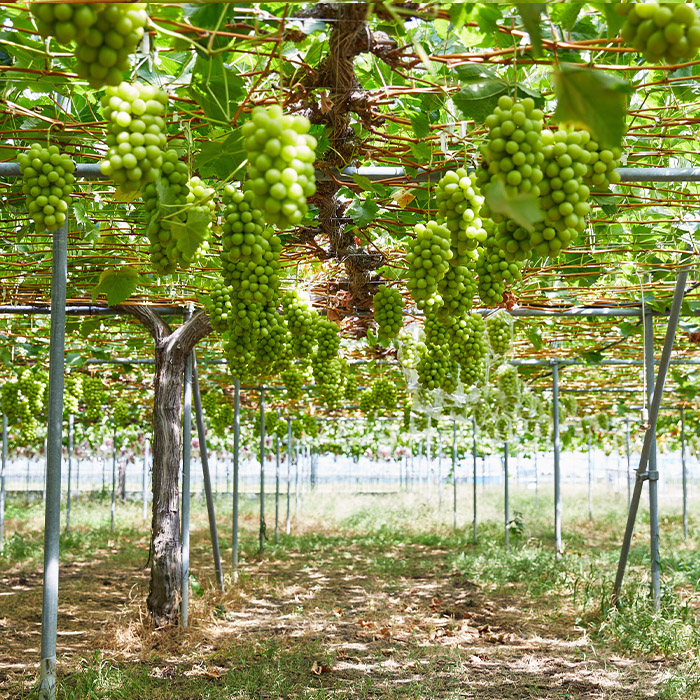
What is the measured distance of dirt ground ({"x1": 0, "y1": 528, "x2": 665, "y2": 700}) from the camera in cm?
437

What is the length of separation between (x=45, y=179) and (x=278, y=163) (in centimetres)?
102

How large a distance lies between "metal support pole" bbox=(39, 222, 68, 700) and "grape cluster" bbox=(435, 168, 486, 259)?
1.64m

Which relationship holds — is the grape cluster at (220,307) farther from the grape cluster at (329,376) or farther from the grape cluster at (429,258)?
the grape cluster at (429,258)

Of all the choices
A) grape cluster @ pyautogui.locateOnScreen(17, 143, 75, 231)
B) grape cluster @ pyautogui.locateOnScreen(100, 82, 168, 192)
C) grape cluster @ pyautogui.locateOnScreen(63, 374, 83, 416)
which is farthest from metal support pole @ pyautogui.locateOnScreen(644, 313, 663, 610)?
grape cluster @ pyautogui.locateOnScreen(63, 374, 83, 416)

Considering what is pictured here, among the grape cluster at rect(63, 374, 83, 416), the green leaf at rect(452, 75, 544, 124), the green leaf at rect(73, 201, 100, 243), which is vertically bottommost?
the grape cluster at rect(63, 374, 83, 416)

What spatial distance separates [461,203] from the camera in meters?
1.91

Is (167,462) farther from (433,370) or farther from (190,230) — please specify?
(190,230)

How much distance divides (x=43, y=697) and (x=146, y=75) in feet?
8.04

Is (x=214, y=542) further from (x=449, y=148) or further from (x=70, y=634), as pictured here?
(x=449, y=148)

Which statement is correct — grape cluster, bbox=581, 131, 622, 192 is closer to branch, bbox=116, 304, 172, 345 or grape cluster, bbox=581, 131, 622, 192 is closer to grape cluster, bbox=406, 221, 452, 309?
grape cluster, bbox=406, 221, 452, 309

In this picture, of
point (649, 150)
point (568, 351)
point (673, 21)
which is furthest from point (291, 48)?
point (568, 351)

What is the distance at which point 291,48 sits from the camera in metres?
2.07

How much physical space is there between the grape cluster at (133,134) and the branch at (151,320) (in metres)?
4.34

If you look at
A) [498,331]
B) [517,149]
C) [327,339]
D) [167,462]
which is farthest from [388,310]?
[167,462]
